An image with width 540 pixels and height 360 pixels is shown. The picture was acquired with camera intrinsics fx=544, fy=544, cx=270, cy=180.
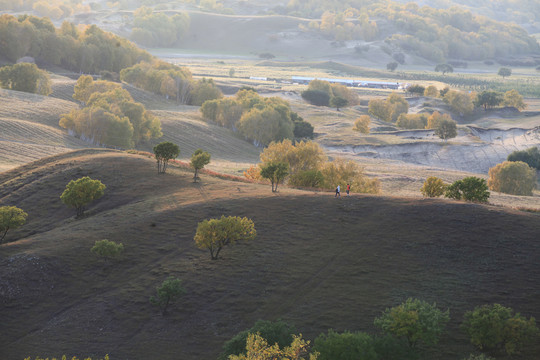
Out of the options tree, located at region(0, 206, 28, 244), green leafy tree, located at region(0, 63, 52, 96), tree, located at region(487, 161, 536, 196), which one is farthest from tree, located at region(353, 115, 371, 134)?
tree, located at region(0, 206, 28, 244)

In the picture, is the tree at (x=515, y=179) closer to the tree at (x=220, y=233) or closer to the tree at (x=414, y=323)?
the tree at (x=220, y=233)

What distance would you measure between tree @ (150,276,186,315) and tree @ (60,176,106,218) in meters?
20.4

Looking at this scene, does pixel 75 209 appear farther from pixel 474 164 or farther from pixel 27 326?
pixel 474 164

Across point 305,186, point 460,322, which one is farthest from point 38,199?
point 460,322

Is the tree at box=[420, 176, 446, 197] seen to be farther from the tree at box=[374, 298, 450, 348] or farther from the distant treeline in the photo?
the distant treeline

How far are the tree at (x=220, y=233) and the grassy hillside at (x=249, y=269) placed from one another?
3.47ft

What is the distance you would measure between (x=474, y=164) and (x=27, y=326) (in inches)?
4471

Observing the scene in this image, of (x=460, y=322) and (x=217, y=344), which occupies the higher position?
(x=460, y=322)

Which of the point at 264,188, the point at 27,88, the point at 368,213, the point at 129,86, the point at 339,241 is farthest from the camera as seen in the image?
the point at 129,86

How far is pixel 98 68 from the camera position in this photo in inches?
7697

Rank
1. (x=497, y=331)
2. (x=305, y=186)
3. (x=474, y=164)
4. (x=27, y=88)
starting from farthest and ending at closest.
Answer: (x=27, y=88) < (x=474, y=164) < (x=305, y=186) < (x=497, y=331)

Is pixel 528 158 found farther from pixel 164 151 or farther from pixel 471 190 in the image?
pixel 164 151

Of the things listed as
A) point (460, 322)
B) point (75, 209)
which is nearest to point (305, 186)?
point (75, 209)

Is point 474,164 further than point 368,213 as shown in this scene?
Yes
